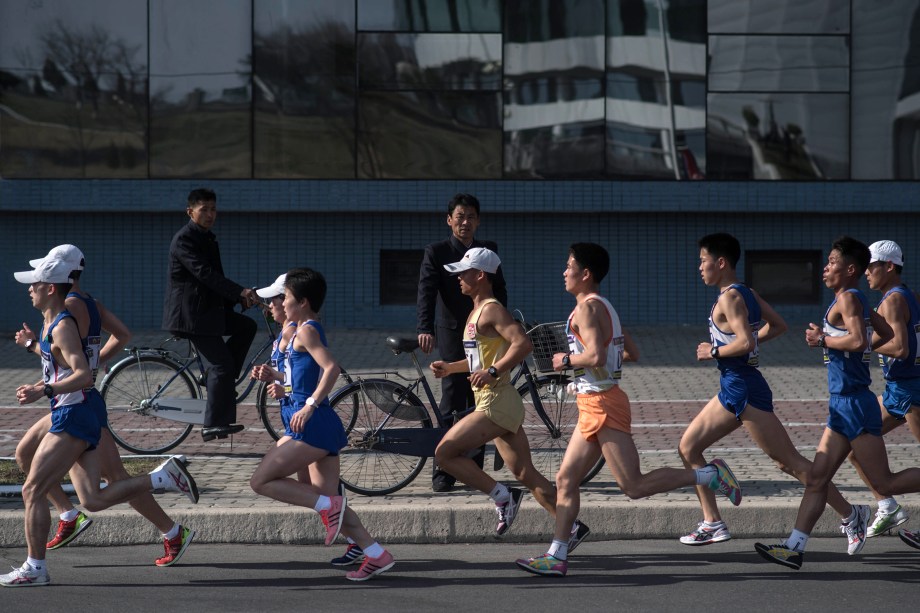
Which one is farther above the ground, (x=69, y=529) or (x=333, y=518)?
(x=333, y=518)

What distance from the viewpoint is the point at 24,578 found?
5.97 m

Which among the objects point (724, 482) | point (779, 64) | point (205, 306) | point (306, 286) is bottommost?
point (724, 482)

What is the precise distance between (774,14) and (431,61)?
493 centimetres

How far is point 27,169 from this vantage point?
706 inches

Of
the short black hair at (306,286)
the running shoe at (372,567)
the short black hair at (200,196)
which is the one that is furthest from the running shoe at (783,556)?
the short black hair at (200,196)

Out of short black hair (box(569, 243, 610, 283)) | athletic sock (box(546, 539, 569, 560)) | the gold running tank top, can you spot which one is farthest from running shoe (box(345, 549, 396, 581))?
short black hair (box(569, 243, 610, 283))

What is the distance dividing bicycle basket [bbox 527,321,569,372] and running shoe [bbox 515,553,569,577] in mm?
1858

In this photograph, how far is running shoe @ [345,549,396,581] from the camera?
619 cm

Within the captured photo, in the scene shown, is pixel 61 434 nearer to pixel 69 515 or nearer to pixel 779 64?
pixel 69 515

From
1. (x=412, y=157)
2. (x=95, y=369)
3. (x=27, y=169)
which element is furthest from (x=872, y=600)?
(x=27, y=169)

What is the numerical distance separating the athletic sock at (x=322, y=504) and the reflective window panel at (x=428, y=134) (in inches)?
478

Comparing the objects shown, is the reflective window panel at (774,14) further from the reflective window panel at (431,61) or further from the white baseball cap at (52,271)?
the white baseball cap at (52,271)

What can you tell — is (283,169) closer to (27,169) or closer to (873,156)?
(27,169)

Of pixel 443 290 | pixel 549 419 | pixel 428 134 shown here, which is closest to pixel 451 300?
pixel 443 290
